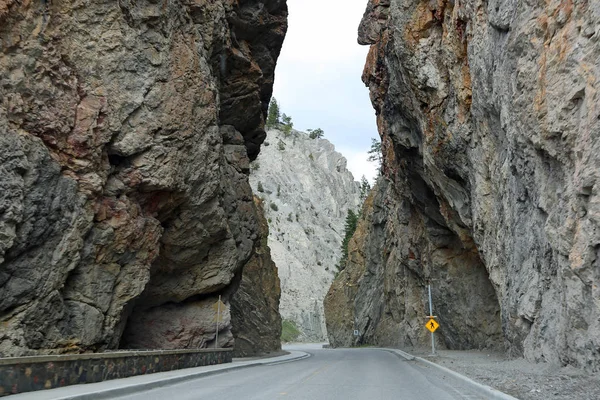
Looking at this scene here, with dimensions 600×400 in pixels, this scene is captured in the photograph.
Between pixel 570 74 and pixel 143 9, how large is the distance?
1533cm

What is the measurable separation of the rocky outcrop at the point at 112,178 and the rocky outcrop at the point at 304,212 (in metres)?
57.6

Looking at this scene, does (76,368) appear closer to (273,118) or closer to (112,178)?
(112,178)

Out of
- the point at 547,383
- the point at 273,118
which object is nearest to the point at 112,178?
the point at 547,383

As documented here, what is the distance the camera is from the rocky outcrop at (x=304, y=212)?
82625 mm

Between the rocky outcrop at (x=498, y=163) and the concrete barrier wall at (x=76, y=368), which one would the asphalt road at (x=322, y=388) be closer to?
the concrete barrier wall at (x=76, y=368)

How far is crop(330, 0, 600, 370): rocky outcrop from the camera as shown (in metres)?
11.2

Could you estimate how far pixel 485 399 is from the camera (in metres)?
8.57

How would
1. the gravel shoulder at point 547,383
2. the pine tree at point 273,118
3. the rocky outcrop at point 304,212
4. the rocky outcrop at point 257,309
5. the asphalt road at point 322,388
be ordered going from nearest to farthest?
the gravel shoulder at point 547,383, the asphalt road at point 322,388, the rocky outcrop at point 257,309, the rocky outcrop at point 304,212, the pine tree at point 273,118

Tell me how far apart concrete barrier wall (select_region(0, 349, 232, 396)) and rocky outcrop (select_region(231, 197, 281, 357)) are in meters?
17.6

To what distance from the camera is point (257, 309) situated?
3747cm

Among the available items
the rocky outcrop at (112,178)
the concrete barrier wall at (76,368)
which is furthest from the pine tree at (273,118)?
the concrete barrier wall at (76,368)

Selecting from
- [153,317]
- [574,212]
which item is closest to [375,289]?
[153,317]

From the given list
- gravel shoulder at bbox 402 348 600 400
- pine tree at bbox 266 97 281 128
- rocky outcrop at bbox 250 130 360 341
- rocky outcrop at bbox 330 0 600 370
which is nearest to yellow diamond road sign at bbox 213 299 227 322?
rocky outcrop at bbox 330 0 600 370

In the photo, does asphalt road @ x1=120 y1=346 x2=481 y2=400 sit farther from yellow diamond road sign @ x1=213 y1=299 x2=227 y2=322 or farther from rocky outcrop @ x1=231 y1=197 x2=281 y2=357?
rocky outcrop @ x1=231 y1=197 x2=281 y2=357
